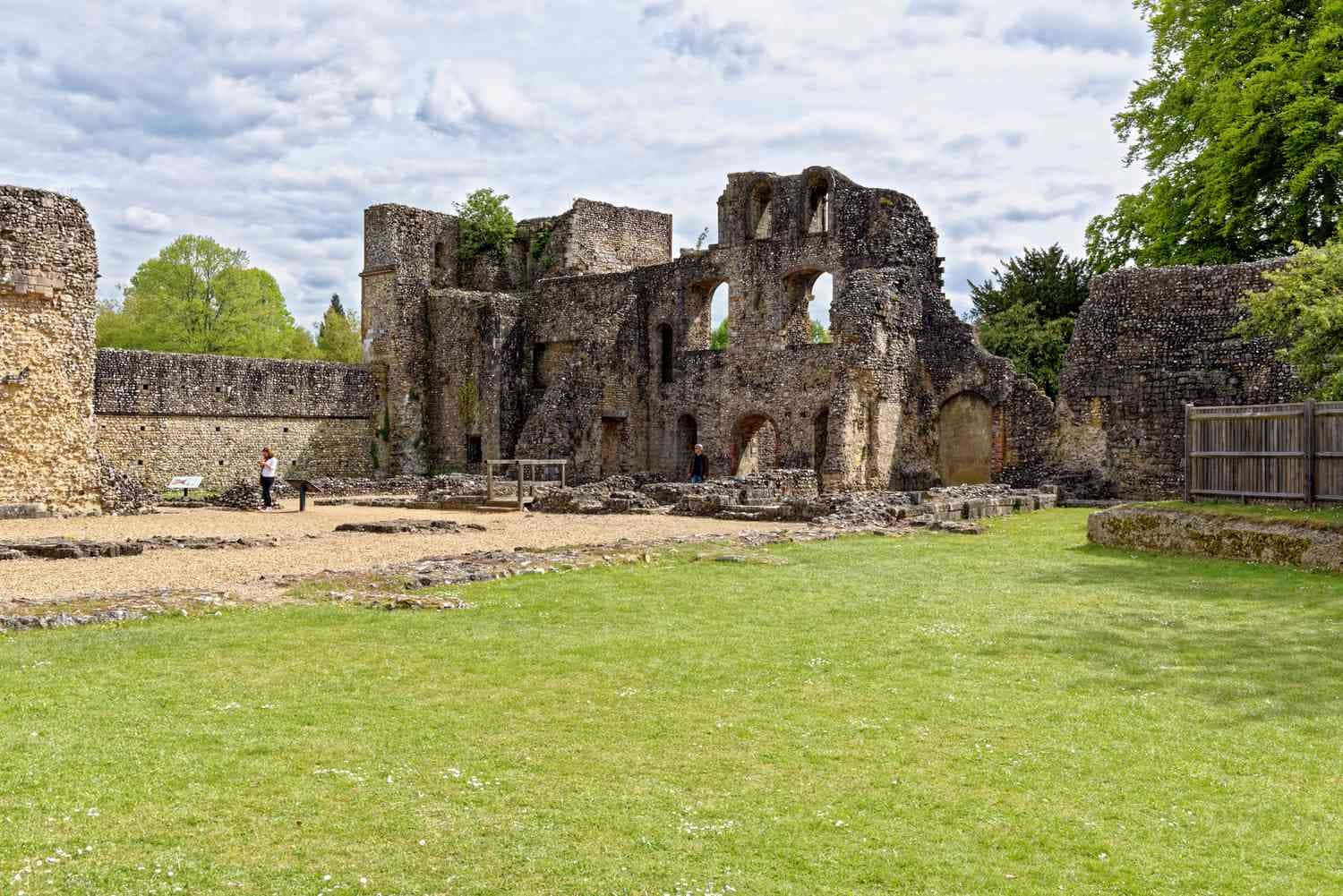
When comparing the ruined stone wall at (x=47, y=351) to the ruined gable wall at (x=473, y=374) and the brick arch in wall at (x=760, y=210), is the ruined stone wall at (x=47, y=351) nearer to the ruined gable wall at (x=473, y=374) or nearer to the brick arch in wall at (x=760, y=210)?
the ruined gable wall at (x=473, y=374)

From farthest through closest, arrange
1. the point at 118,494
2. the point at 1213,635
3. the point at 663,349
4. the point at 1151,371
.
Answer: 1. the point at 663,349
2. the point at 1151,371
3. the point at 118,494
4. the point at 1213,635

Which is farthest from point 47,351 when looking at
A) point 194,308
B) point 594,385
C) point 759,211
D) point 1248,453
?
point 194,308

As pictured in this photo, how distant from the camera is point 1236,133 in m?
23.7

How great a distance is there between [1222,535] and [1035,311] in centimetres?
2655

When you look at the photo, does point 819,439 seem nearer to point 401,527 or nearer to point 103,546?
point 401,527

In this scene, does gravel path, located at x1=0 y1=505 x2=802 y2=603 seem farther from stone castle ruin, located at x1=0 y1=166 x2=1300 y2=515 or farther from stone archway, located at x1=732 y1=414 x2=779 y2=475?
stone archway, located at x1=732 y1=414 x2=779 y2=475

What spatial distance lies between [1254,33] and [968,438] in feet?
36.3

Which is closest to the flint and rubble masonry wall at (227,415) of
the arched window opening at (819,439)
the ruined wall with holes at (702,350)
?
the ruined wall with holes at (702,350)

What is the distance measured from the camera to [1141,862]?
434 centimetres

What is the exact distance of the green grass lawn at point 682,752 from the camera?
432 centimetres

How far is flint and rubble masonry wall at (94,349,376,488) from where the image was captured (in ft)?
103

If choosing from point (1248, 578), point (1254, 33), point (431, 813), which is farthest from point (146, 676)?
point (1254, 33)

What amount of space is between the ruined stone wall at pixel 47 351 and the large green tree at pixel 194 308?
86.9 feet

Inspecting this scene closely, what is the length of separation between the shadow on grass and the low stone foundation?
305mm
